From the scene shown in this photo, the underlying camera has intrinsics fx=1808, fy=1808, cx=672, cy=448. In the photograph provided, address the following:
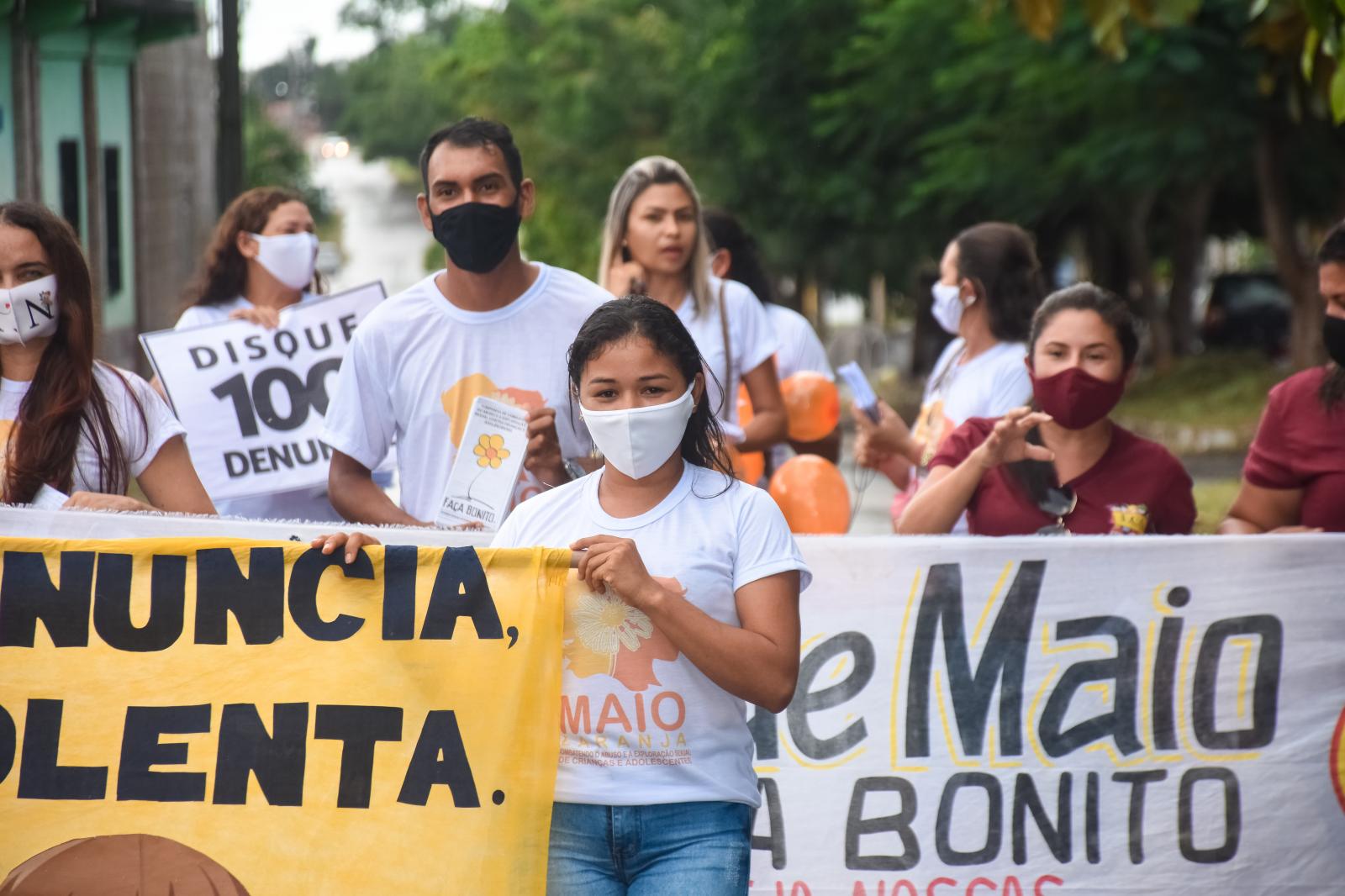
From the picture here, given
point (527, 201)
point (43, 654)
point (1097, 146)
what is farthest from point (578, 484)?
point (1097, 146)

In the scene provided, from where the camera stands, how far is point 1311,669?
15.8ft

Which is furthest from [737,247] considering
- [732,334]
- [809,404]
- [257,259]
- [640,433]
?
[640,433]

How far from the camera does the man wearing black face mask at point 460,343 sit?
469 cm

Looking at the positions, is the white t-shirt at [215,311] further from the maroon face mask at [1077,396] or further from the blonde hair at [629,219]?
the maroon face mask at [1077,396]

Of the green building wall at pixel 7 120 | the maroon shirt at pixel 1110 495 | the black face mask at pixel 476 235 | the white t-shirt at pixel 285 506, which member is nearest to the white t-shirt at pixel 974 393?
the maroon shirt at pixel 1110 495

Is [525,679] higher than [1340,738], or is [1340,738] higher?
[525,679]

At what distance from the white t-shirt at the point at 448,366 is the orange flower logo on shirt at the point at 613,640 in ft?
3.89

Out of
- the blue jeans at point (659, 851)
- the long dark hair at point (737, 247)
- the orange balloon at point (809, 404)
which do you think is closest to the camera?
the blue jeans at point (659, 851)

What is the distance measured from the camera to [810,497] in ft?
20.6

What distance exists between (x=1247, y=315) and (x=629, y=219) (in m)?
30.8

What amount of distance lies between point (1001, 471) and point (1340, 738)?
1.15 meters

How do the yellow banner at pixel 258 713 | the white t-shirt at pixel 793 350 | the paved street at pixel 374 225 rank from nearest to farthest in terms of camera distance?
the yellow banner at pixel 258 713 < the white t-shirt at pixel 793 350 < the paved street at pixel 374 225

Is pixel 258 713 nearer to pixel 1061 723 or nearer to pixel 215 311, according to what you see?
pixel 1061 723

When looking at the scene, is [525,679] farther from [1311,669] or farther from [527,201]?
[1311,669]
